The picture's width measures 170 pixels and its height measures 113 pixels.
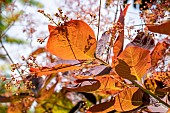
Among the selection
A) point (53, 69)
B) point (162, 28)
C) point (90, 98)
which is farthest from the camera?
point (90, 98)

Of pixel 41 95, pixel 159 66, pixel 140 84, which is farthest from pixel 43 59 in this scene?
pixel 140 84

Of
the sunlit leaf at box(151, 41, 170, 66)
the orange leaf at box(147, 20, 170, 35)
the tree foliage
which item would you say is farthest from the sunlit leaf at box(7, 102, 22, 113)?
the orange leaf at box(147, 20, 170, 35)

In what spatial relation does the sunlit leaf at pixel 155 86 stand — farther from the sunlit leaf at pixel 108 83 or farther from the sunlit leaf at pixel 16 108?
the sunlit leaf at pixel 16 108

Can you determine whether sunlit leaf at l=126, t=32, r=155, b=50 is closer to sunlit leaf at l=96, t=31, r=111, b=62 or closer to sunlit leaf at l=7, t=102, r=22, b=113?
sunlit leaf at l=96, t=31, r=111, b=62

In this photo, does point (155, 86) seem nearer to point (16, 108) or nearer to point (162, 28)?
point (162, 28)

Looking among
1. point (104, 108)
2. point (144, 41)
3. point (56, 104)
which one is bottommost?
point (56, 104)

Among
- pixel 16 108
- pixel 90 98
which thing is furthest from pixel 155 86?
pixel 16 108

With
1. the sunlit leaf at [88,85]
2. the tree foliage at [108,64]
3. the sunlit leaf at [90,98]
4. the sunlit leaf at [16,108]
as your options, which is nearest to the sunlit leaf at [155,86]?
the tree foliage at [108,64]
